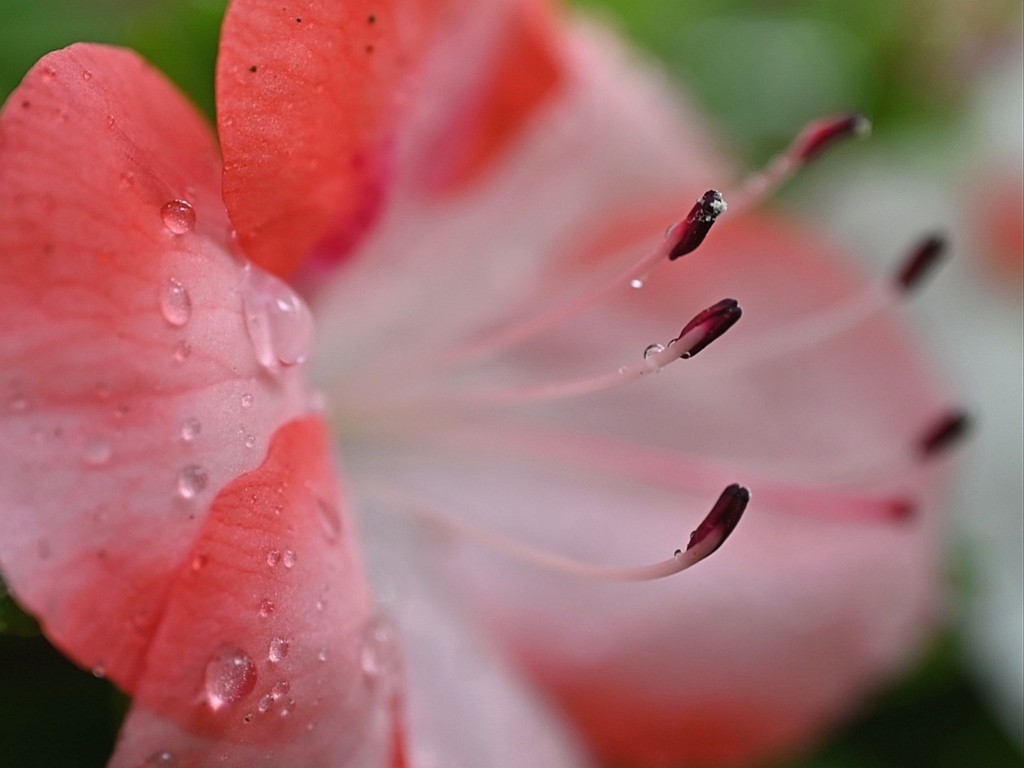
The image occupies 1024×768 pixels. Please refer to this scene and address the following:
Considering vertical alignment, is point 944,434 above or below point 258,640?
above

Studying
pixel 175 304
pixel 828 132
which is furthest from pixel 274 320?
pixel 828 132

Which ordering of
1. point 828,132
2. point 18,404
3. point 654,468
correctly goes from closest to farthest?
point 18,404 < point 828,132 < point 654,468

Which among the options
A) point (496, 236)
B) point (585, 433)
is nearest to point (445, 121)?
point (496, 236)

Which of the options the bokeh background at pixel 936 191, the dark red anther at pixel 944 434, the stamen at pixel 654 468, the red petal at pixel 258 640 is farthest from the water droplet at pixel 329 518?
the bokeh background at pixel 936 191

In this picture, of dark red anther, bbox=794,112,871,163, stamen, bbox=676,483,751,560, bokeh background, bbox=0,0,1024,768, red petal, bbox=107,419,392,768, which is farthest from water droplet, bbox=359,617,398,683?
bokeh background, bbox=0,0,1024,768

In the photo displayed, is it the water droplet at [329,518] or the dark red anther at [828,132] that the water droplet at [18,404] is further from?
the dark red anther at [828,132]

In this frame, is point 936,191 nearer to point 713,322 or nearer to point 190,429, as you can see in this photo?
point 713,322

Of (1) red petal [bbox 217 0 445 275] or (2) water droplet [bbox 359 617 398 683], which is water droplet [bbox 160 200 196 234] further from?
(2) water droplet [bbox 359 617 398 683]
